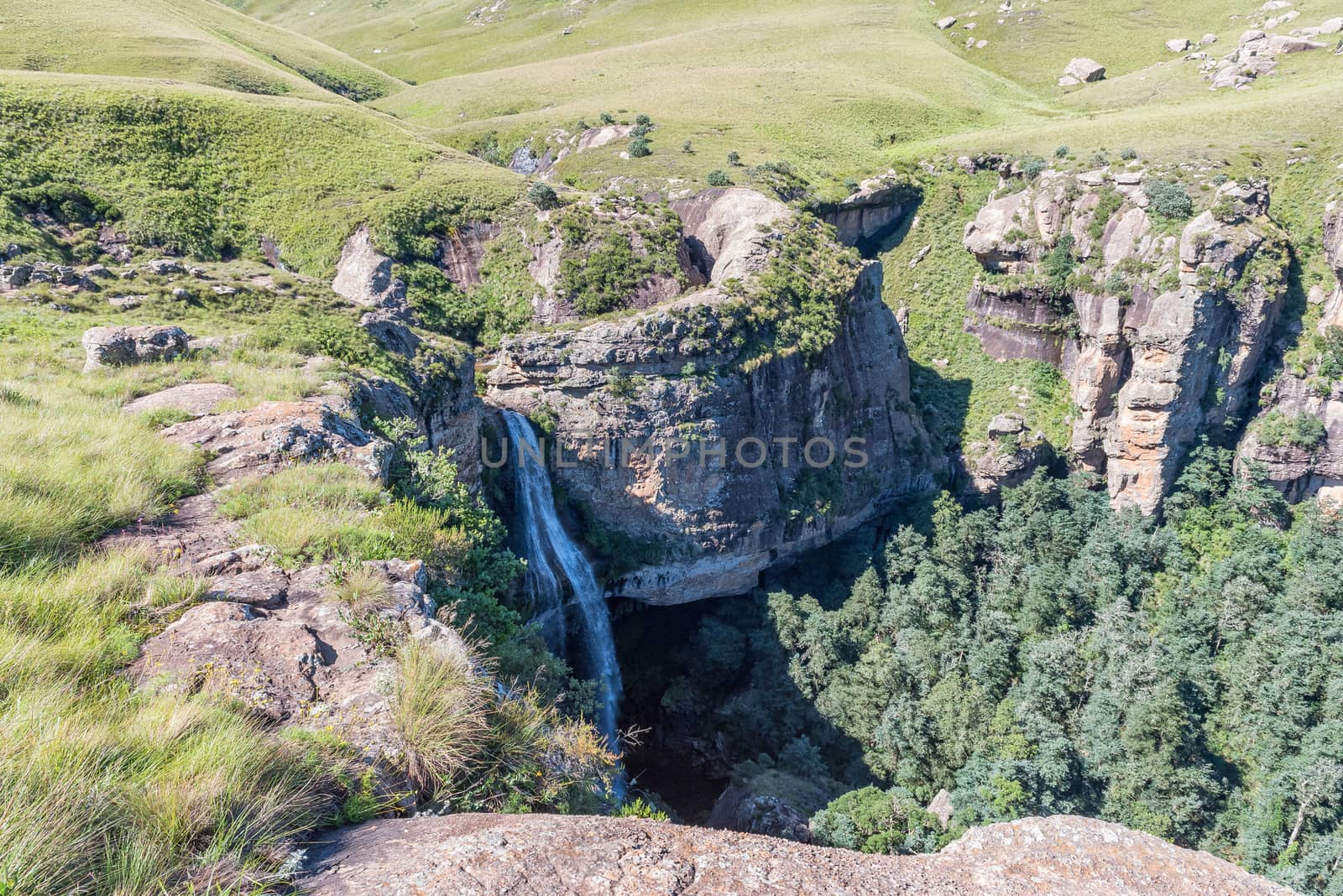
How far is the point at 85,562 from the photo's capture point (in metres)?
6.86

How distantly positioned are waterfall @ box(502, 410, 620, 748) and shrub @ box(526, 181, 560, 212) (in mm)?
15086

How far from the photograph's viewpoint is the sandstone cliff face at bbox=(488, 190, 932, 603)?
26234 mm

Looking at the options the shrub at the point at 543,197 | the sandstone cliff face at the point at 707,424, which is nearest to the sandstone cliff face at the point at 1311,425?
the sandstone cliff face at the point at 707,424

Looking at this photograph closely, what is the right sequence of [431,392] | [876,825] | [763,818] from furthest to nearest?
[763,818]
[876,825]
[431,392]

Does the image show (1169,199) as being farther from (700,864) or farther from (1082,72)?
(1082,72)

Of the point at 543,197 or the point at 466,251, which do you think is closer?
the point at 466,251

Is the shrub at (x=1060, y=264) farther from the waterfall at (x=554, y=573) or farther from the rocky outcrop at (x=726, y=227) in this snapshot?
the waterfall at (x=554, y=573)

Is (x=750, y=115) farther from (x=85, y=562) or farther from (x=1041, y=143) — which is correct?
(x=85, y=562)

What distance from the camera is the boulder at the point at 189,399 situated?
497 inches

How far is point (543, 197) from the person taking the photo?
35500 millimetres

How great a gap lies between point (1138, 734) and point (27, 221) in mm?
44021

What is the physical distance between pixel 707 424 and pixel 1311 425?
33080 millimetres

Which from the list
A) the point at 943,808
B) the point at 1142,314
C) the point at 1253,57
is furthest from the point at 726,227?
the point at 1253,57

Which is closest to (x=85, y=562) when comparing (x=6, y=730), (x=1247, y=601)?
(x=6, y=730)
